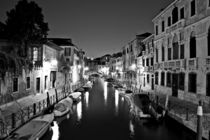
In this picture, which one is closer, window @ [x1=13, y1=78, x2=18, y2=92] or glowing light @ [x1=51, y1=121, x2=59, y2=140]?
glowing light @ [x1=51, y1=121, x2=59, y2=140]

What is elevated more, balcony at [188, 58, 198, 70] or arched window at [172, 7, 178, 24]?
arched window at [172, 7, 178, 24]

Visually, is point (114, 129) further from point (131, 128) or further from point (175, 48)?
point (175, 48)

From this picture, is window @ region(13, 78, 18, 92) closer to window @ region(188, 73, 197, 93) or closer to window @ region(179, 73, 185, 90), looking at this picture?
window @ region(179, 73, 185, 90)

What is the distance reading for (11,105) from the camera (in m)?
15.1

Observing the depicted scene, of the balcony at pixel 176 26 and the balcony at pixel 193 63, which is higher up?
the balcony at pixel 176 26

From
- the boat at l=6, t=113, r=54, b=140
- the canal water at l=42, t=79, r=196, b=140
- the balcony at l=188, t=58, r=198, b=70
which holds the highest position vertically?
the balcony at l=188, t=58, r=198, b=70

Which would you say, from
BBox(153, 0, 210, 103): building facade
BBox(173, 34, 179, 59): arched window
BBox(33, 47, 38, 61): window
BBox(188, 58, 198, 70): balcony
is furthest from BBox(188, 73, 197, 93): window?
BBox(33, 47, 38, 61): window

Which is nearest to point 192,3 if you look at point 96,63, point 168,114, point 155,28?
point 155,28

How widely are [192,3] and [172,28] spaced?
364 centimetres

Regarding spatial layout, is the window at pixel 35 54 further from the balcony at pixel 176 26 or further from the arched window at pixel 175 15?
the arched window at pixel 175 15

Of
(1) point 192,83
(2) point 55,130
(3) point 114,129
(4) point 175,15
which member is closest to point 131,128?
(3) point 114,129

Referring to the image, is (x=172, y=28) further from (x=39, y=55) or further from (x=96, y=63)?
(x=96, y=63)

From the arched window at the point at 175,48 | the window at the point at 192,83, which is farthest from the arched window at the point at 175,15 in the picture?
the window at the point at 192,83

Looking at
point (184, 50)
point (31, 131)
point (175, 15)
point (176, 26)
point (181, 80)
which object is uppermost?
point (175, 15)
